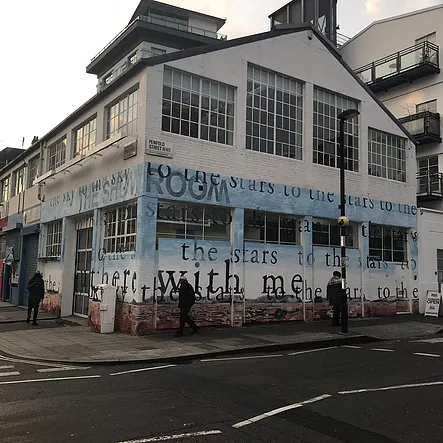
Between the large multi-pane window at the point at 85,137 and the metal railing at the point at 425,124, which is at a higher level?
the metal railing at the point at 425,124

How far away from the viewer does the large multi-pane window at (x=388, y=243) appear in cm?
1964

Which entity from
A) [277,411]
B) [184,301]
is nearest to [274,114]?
[184,301]

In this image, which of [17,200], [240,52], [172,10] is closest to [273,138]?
[240,52]

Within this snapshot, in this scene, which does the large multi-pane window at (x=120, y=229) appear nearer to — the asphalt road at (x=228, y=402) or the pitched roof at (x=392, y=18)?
the asphalt road at (x=228, y=402)

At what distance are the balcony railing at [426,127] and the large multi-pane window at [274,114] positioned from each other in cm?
1027

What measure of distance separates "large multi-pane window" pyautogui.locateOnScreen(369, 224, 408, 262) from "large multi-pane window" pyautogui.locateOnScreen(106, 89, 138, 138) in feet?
34.1

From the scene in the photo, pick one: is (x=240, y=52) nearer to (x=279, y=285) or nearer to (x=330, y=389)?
(x=279, y=285)

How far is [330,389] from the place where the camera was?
7430mm

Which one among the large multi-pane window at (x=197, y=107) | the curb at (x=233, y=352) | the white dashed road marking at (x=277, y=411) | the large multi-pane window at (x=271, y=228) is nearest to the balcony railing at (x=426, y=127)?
the large multi-pane window at (x=271, y=228)

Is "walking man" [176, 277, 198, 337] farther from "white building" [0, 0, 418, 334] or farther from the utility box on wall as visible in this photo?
the utility box on wall

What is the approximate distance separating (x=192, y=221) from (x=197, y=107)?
3.66m

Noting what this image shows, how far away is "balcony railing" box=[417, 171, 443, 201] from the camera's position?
81.0 ft

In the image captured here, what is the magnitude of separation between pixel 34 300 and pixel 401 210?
1494cm

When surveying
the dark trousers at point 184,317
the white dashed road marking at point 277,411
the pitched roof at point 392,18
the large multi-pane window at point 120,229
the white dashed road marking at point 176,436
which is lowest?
the white dashed road marking at point 176,436
